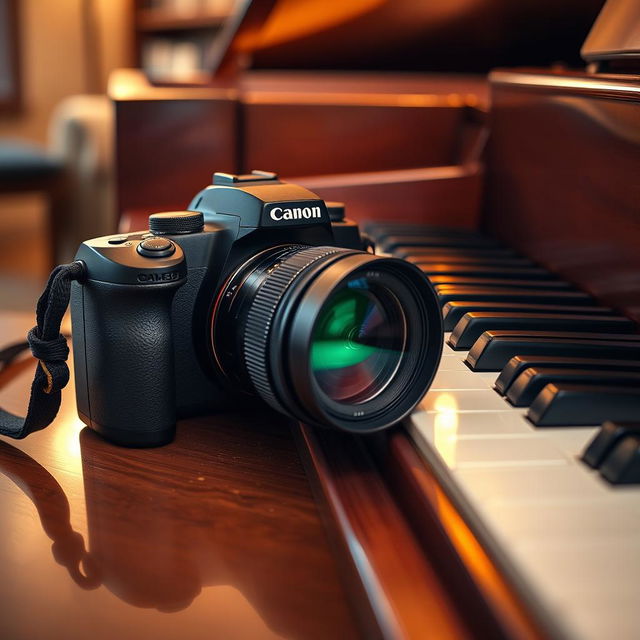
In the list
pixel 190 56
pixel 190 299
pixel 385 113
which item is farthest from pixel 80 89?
pixel 190 299

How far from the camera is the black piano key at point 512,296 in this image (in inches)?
27.9

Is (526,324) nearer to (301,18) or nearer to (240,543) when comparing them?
(240,543)

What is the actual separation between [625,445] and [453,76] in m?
1.24

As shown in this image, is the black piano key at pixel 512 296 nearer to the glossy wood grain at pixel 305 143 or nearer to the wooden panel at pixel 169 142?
the glossy wood grain at pixel 305 143

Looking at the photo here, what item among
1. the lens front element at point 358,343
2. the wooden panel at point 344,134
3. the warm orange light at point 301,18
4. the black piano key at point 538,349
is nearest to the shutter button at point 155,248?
the lens front element at point 358,343

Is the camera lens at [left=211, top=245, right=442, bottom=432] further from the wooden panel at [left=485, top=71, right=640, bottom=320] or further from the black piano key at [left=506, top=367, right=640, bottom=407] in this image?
the wooden panel at [left=485, top=71, right=640, bottom=320]

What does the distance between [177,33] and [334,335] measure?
3.56 m

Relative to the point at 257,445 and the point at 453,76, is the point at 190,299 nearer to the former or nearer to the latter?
the point at 257,445

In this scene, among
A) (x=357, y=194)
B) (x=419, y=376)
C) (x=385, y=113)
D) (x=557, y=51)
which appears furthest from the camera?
(x=557, y=51)

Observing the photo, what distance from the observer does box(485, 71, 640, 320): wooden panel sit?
0.67 m

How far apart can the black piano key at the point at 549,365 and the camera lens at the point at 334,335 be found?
5 centimetres

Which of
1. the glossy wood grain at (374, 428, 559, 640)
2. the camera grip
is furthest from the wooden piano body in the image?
the camera grip

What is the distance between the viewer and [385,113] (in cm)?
120

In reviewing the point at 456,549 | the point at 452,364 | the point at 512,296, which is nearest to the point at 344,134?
the point at 512,296
